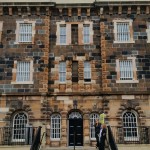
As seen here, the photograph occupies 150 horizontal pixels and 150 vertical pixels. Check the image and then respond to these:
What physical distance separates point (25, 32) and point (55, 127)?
28.4ft

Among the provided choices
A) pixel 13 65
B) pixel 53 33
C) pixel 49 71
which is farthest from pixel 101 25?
pixel 13 65

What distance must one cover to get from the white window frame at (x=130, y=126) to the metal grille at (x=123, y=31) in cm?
645

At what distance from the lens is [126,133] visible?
24.6 m

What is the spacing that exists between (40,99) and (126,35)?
927 cm

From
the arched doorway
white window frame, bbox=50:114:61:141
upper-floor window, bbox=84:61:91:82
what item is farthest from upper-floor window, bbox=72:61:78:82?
white window frame, bbox=50:114:61:141

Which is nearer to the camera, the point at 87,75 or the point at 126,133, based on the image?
the point at 126,133

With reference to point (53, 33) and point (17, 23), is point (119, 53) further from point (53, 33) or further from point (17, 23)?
point (17, 23)

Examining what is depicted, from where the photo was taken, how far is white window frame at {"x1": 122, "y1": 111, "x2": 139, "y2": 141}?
2452cm

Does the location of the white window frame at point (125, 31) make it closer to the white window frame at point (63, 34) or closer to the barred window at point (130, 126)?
the white window frame at point (63, 34)

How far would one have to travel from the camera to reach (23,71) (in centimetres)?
2611

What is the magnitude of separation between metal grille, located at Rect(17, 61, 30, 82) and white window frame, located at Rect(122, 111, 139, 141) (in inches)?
338

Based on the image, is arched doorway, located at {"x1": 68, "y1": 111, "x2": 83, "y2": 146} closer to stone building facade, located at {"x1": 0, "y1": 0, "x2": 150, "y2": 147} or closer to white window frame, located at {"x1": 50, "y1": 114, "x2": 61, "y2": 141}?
stone building facade, located at {"x1": 0, "y1": 0, "x2": 150, "y2": 147}

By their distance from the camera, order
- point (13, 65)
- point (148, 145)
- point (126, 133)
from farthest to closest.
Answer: point (13, 65) < point (126, 133) < point (148, 145)

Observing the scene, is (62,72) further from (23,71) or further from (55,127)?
(55,127)
